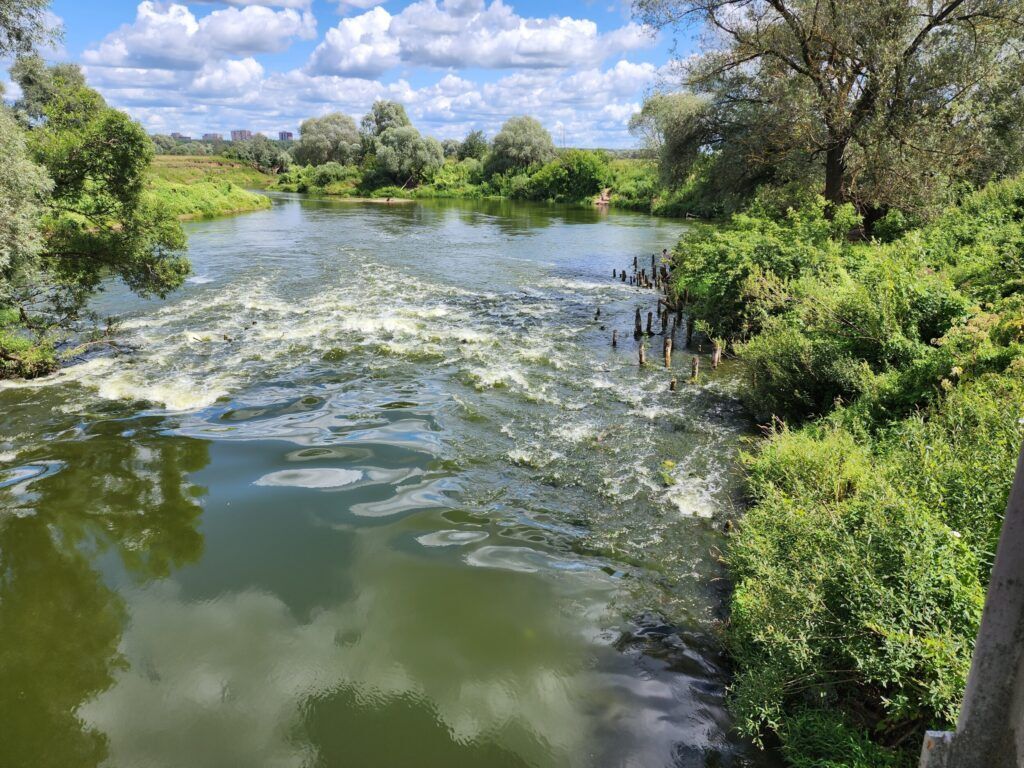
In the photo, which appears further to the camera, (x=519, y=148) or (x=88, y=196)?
(x=519, y=148)

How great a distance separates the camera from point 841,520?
22.6 feet

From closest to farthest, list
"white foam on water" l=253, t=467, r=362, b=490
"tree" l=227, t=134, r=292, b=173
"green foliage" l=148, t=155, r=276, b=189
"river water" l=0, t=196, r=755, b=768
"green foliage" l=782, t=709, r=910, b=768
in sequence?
1. "green foliage" l=782, t=709, r=910, b=768
2. "river water" l=0, t=196, r=755, b=768
3. "white foam on water" l=253, t=467, r=362, b=490
4. "green foliage" l=148, t=155, r=276, b=189
5. "tree" l=227, t=134, r=292, b=173

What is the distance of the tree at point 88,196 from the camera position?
1641 centimetres

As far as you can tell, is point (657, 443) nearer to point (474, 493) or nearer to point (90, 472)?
point (474, 493)

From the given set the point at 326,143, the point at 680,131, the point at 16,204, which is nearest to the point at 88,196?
the point at 16,204

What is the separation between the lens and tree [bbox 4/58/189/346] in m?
16.4

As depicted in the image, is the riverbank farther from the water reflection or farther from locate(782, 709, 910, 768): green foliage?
locate(782, 709, 910, 768): green foliage

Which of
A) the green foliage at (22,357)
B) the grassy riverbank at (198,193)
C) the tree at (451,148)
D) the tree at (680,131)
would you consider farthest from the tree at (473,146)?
the green foliage at (22,357)

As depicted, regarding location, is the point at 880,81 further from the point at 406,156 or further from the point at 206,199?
the point at 406,156

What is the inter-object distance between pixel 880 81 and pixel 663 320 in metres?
10.8

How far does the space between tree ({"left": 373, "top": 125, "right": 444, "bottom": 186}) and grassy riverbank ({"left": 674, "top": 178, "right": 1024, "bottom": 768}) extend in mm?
85998

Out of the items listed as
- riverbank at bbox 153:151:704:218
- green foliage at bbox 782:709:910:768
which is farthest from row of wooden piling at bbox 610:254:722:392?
riverbank at bbox 153:151:704:218

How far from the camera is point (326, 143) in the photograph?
356 ft

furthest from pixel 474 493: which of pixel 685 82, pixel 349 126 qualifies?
pixel 349 126
